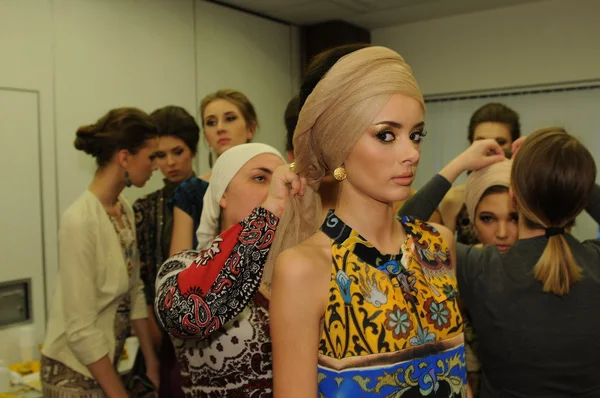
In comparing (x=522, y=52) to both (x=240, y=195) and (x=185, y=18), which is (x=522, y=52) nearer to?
(x=185, y=18)

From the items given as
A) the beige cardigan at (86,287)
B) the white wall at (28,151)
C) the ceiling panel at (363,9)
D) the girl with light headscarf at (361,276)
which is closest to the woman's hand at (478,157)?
the girl with light headscarf at (361,276)

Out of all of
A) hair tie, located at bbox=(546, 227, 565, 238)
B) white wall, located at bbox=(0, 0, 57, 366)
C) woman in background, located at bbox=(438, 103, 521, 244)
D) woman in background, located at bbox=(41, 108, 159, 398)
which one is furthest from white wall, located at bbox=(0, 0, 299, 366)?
hair tie, located at bbox=(546, 227, 565, 238)

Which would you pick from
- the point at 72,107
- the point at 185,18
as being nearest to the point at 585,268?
the point at 72,107

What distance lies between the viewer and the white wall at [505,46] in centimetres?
339

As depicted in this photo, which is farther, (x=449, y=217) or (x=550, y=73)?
(x=550, y=73)

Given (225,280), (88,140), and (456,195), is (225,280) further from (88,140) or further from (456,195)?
(456,195)

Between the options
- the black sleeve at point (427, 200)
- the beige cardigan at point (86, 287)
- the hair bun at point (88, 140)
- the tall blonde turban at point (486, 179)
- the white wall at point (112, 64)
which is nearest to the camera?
the black sleeve at point (427, 200)

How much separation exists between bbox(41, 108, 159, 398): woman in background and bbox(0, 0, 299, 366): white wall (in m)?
0.59

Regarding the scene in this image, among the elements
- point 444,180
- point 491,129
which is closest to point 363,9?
point 491,129

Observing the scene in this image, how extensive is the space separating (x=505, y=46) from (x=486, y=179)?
7.90 ft

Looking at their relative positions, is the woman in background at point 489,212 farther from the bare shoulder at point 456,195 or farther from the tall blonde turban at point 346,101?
the tall blonde turban at point 346,101

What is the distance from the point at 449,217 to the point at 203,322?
1.39 metres

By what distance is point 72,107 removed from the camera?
2.59 metres

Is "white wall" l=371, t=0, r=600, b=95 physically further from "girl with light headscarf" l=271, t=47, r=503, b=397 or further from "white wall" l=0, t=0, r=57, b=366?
"girl with light headscarf" l=271, t=47, r=503, b=397
